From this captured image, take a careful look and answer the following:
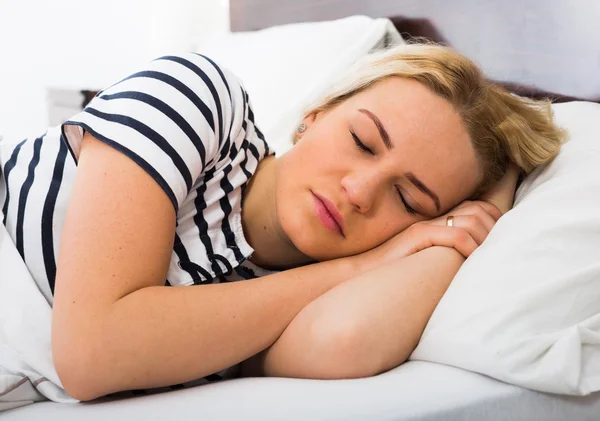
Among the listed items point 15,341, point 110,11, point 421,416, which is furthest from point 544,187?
point 110,11

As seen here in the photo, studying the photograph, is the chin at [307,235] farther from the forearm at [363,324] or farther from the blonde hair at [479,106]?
the blonde hair at [479,106]

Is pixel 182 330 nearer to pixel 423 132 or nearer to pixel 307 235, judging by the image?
pixel 307 235

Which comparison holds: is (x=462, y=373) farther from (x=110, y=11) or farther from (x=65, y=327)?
(x=110, y=11)

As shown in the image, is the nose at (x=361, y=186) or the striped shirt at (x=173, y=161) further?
the nose at (x=361, y=186)

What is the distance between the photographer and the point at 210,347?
0.78m

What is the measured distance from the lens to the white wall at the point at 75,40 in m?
2.83

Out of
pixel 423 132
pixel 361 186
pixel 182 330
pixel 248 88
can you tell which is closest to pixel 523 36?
pixel 423 132

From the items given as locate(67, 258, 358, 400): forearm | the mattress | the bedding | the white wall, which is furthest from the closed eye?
the white wall

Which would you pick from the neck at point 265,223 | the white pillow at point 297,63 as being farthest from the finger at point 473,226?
the white pillow at point 297,63

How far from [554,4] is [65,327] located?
3.66 feet

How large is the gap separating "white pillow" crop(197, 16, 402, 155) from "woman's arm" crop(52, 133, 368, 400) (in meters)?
0.73

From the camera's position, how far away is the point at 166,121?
2.73ft

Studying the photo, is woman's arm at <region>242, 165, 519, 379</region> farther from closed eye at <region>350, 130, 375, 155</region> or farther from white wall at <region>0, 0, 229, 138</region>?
white wall at <region>0, 0, 229, 138</region>

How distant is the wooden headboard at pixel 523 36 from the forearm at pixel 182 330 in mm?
760
